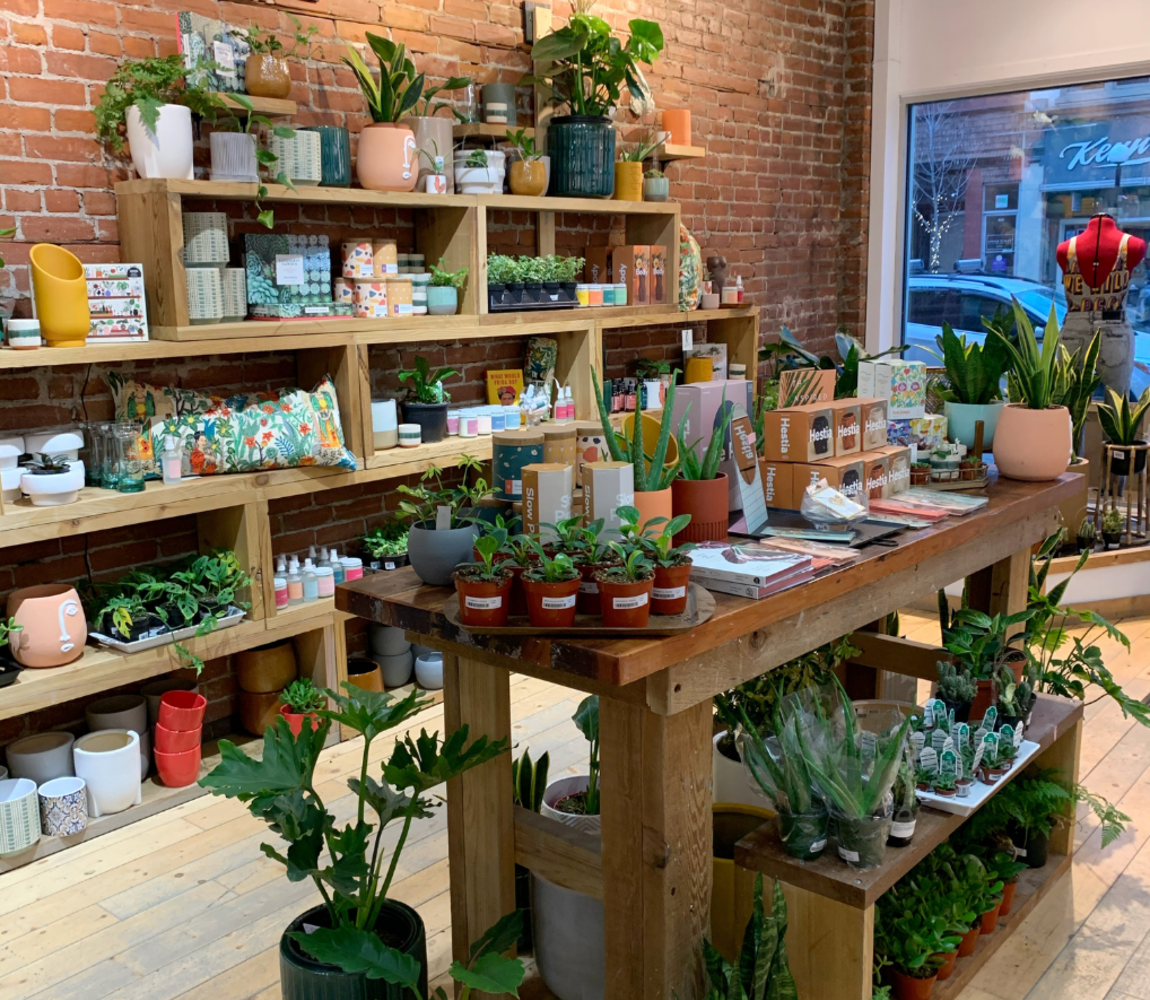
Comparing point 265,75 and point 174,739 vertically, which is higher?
point 265,75

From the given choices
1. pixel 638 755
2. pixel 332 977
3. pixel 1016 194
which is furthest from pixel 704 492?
pixel 1016 194

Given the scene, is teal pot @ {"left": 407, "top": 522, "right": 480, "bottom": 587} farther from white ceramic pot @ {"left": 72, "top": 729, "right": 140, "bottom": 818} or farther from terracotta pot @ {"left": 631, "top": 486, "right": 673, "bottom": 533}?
white ceramic pot @ {"left": 72, "top": 729, "right": 140, "bottom": 818}

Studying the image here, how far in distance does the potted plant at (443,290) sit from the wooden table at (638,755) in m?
2.14

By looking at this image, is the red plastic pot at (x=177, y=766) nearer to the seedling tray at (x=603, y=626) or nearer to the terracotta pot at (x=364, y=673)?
the terracotta pot at (x=364, y=673)

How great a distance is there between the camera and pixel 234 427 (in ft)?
11.3

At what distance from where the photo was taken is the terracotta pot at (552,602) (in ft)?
5.63

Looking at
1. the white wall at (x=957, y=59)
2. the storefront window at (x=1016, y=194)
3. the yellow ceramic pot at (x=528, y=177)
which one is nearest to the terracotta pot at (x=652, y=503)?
the yellow ceramic pot at (x=528, y=177)

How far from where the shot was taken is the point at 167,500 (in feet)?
10.8

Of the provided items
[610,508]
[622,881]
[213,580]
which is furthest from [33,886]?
[610,508]

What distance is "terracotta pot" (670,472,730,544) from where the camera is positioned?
2135 mm

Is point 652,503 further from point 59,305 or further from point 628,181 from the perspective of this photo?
point 628,181

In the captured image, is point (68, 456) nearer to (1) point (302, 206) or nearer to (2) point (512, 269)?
(1) point (302, 206)

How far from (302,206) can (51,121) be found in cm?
88

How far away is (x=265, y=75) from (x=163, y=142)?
416 mm
